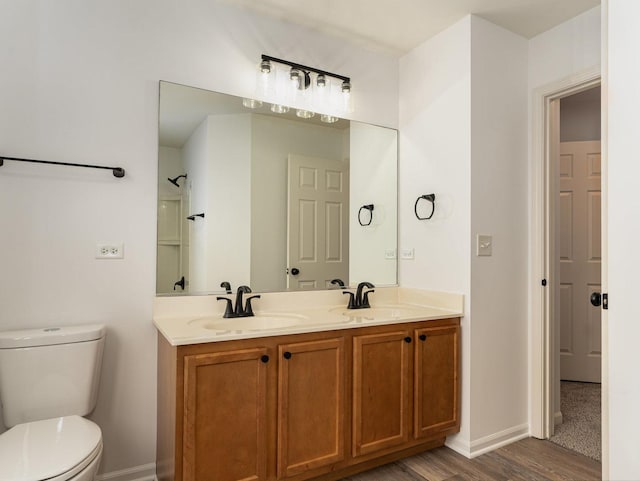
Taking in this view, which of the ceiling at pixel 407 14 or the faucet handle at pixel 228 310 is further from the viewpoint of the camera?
the ceiling at pixel 407 14

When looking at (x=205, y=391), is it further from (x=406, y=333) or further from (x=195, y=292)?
(x=406, y=333)

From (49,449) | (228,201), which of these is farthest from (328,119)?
(49,449)

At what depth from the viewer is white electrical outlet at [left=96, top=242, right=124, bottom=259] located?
191 cm

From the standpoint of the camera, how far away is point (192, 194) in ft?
6.98

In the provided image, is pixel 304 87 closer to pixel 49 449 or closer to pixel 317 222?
pixel 317 222

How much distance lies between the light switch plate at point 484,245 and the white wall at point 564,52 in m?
0.43

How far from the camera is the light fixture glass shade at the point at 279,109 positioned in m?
2.38

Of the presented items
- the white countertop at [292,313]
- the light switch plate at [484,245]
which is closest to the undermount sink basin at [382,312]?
the white countertop at [292,313]

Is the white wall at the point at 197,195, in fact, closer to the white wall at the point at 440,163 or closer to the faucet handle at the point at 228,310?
the faucet handle at the point at 228,310

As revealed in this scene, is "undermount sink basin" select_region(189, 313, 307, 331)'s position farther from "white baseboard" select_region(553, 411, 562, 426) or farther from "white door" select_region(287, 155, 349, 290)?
"white baseboard" select_region(553, 411, 562, 426)

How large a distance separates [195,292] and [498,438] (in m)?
1.97

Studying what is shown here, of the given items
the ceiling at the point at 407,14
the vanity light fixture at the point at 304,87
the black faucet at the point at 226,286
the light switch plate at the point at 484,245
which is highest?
the ceiling at the point at 407,14

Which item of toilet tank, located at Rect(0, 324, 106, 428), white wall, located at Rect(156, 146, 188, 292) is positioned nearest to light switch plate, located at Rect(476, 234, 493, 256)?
white wall, located at Rect(156, 146, 188, 292)

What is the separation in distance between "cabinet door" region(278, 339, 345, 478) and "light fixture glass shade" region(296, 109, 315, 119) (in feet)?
4.49
